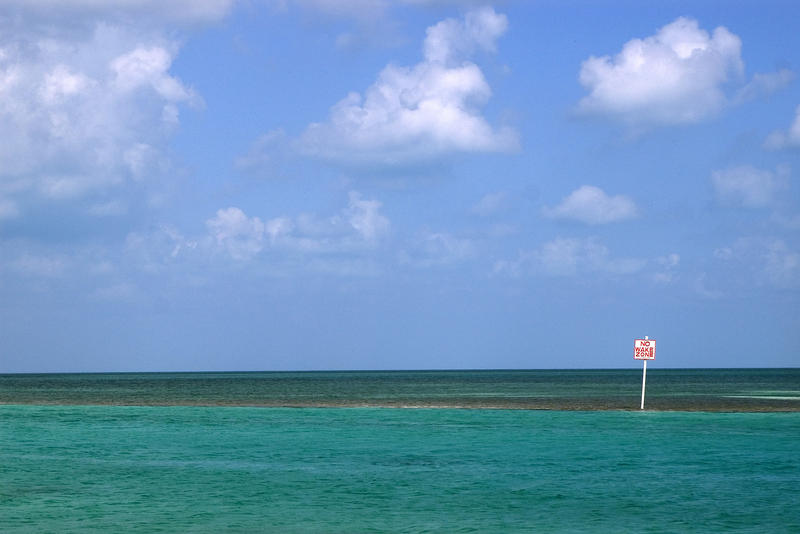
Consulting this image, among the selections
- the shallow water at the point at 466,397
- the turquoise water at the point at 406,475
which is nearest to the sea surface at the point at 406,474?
the turquoise water at the point at 406,475

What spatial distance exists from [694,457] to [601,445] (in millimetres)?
3559

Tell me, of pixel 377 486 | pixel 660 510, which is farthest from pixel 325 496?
pixel 660 510

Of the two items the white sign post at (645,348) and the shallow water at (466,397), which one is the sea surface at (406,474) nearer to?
the white sign post at (645,348)

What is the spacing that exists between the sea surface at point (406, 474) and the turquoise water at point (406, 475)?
0.05 meters

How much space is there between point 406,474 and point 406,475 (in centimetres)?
19

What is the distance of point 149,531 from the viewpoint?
15.6 metres

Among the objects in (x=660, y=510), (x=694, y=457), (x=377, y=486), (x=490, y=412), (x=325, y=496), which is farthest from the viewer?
(x=490, y=412)

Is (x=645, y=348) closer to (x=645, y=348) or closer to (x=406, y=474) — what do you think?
(x=645, y=348)

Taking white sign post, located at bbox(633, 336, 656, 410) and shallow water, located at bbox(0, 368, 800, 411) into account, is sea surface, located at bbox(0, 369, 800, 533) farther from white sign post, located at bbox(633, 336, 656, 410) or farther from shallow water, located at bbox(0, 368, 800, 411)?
shallow water, located at bbox(0, 368, 800, 411)

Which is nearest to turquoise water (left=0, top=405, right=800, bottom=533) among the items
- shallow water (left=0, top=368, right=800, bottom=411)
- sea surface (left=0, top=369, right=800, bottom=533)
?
sea surface (left=0, top=369, right=800, bottom=533)

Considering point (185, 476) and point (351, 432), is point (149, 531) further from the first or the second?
point (351, 432)

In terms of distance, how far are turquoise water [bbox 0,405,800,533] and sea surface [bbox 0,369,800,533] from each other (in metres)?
0.05

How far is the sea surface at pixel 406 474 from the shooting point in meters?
16.8

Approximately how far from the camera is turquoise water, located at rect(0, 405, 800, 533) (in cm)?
1684
